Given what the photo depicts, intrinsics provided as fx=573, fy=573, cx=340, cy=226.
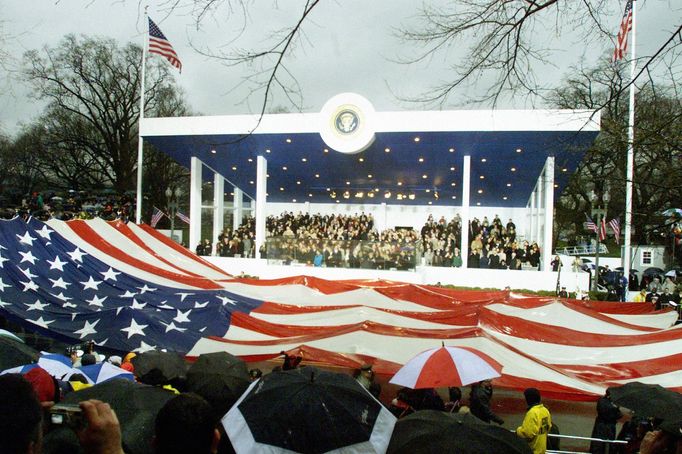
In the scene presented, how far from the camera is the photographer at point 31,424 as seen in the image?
208 centimetres

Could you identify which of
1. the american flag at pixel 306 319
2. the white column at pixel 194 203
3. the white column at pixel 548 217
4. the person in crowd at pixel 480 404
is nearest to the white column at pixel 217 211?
the white column at pixel 194 203

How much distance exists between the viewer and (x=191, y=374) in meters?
5.42

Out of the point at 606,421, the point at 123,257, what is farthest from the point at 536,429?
the point at 123,257

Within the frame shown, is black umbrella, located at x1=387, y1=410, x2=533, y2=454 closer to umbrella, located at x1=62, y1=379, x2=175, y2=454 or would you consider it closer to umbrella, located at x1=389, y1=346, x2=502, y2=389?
umbrella, located at x1=62, y1=379, x2=175, y2=454

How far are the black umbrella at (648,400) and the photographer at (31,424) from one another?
466 centimetres

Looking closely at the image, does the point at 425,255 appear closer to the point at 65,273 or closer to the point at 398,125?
the point at 398,125

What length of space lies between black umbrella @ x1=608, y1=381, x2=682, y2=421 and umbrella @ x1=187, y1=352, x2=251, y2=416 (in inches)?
142

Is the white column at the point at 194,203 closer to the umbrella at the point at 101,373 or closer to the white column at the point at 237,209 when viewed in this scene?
the white column at the point at 237,209

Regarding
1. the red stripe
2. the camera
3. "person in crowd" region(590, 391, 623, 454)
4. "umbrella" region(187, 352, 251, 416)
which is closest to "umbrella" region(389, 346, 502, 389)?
"person in crowd" region(590, 391, 623, 454)

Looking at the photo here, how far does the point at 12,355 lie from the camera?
4629mm

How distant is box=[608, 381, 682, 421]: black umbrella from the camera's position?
5095mm

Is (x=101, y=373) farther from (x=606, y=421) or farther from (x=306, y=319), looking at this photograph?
(x=306, y=319)

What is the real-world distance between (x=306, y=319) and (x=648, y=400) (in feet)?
25.4

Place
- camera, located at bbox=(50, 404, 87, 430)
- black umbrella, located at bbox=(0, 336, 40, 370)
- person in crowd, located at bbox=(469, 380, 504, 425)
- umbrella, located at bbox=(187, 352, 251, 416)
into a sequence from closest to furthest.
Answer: camera, located at bbox=(50, 404, 87, 430)
black umbrella, located at bbox=(0, 336, 40, 370)
umbrella, located at bbox=(187, 352, 251, 416)
person in crowd, located at bbox=(469, 380, 504, 425)
